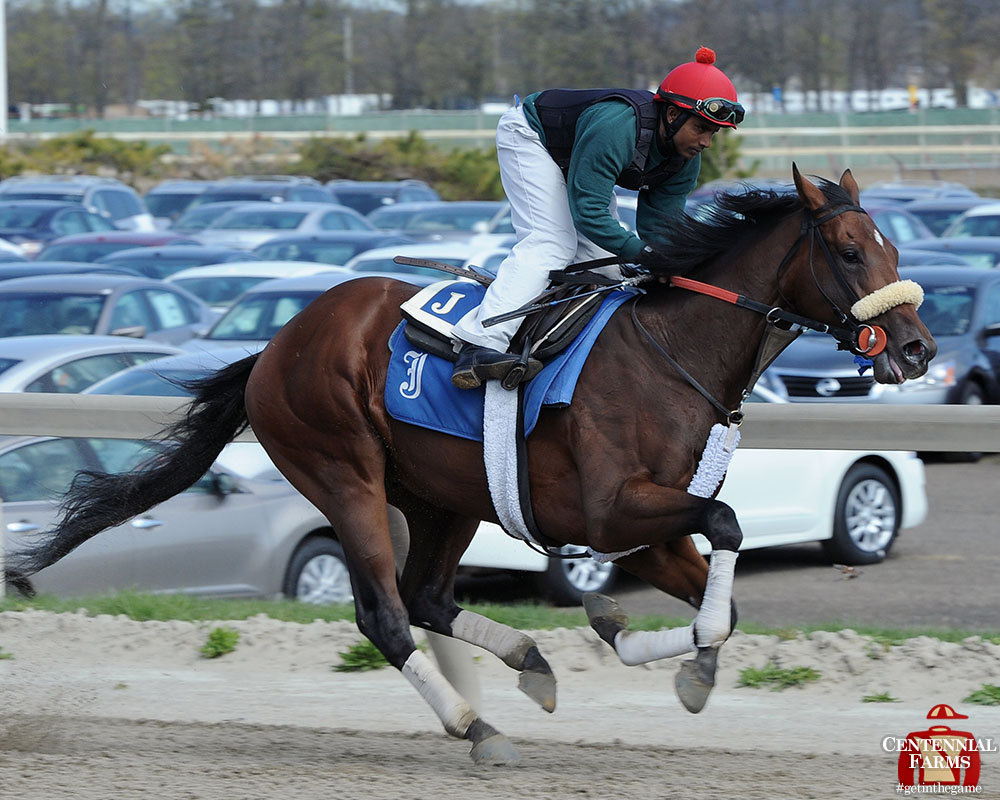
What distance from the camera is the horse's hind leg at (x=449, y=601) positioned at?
5.48 metres

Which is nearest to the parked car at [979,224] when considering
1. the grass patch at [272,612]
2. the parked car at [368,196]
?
the parked car at [368,196]

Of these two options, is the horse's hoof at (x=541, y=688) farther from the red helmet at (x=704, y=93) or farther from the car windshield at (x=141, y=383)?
the car windshield at (x=141, y=383)

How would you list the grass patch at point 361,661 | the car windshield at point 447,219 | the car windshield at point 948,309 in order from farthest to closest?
the car windshield at point 447,219 < the car windshield at point 948,309 < the grass patch at point 361,661

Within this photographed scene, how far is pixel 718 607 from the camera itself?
491cm

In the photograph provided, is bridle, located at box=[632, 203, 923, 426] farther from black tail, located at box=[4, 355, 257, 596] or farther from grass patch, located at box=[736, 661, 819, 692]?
black tail, located at box=[4, 355, 257, 596]

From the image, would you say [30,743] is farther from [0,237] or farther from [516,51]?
[516,51]

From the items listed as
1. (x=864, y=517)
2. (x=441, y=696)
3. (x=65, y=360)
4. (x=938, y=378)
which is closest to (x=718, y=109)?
(x=441, y=696)

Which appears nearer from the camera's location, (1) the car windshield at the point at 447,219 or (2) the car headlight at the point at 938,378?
(2) the car headlight at the point at 938,378

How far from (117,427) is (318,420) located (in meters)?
2.16

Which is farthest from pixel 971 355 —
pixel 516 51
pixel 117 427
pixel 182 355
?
pixel 516 51

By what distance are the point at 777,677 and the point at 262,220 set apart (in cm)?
1850

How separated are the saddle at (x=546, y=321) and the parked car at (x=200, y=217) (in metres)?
20.2

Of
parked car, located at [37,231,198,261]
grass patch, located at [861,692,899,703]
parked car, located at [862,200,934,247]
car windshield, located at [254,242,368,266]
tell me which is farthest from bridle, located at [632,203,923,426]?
parked car, located at [862,200,934,247]

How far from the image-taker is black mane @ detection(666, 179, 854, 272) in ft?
17.3
